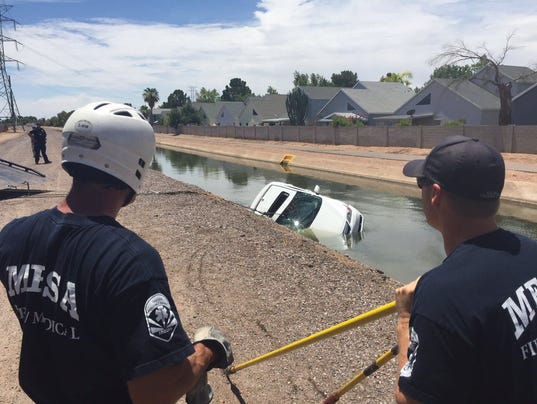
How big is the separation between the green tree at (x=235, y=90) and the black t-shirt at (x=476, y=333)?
498 ft

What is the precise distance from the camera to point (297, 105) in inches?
Answer: 2749

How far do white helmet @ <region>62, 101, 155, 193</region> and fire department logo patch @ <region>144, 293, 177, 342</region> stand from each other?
0.59m

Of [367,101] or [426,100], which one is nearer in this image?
[426,100]

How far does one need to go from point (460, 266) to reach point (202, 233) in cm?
1021

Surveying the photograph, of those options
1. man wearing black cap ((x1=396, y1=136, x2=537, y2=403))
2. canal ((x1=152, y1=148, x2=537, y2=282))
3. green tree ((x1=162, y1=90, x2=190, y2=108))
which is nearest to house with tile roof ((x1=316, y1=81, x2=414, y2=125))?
canal ((x1=152, y1=148, x2=537, y2=282))

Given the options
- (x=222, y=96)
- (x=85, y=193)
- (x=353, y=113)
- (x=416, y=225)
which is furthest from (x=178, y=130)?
(x=85, y=193)

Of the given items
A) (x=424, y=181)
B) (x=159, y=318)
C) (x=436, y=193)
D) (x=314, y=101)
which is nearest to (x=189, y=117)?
(x=314, y=101)

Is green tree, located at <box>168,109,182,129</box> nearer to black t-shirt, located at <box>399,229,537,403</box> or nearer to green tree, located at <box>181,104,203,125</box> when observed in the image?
green tree, located at <box>181,104,203,125</box>

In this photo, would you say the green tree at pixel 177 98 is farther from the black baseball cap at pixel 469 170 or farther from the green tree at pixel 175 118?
the black baseball cap at pixel 469 170

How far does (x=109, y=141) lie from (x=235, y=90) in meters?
157

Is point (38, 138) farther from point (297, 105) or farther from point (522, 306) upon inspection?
point (297, 105)

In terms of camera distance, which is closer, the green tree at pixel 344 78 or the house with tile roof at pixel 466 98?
the house with tile roof at pixel 466 98

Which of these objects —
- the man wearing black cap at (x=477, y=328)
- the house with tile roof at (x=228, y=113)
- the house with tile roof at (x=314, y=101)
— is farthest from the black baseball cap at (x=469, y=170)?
the house with tile roof at (x=228, y=113)

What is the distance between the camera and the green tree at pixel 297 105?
69.6 meters
